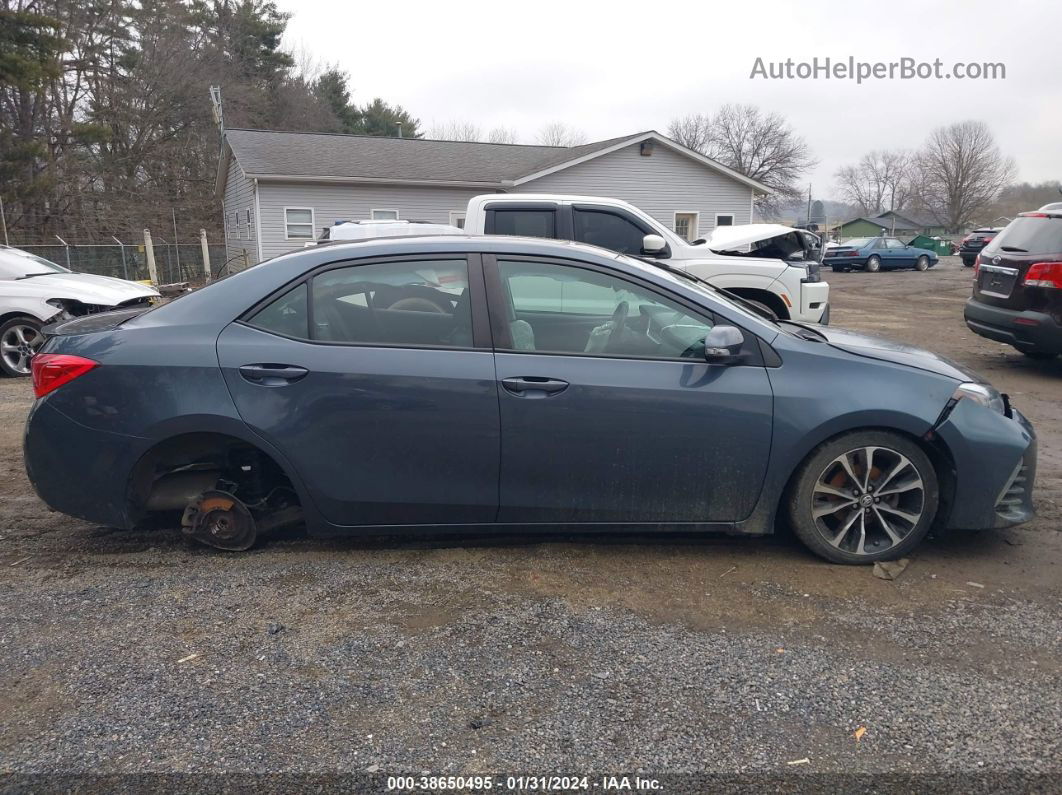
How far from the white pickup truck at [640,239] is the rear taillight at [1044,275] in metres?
2.05

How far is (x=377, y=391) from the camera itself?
3.61 meters

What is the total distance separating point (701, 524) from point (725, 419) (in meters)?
0.53

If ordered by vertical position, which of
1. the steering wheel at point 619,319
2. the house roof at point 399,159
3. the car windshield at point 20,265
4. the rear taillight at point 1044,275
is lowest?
the steering wheel at point 619,319

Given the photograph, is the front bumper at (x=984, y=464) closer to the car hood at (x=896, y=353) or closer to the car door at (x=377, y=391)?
the car hood at (x=896, y=353)

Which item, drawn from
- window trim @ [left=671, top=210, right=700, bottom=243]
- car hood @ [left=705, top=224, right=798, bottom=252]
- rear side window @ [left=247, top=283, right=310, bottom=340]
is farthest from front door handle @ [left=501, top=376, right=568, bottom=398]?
window trim @ [left=671, top=210, right=700, bottom=243]

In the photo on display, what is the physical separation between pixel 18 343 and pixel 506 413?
8075mm

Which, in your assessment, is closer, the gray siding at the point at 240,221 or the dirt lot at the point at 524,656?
the dirt lot at the point at 524,656

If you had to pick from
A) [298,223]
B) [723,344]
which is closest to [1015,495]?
[723,344]

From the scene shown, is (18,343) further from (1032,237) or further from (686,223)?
(686,223)

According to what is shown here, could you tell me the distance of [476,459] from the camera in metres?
3.64

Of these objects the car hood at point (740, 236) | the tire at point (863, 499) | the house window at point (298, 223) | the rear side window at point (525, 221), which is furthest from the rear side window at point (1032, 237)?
the house window at point (298, 223)

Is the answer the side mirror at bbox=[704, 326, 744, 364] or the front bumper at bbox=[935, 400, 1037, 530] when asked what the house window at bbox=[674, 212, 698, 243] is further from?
the side mirror at bbox=[704, 326, 744, 364]

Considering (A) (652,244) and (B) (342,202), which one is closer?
(A) (652,244)

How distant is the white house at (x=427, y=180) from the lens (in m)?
24.0
